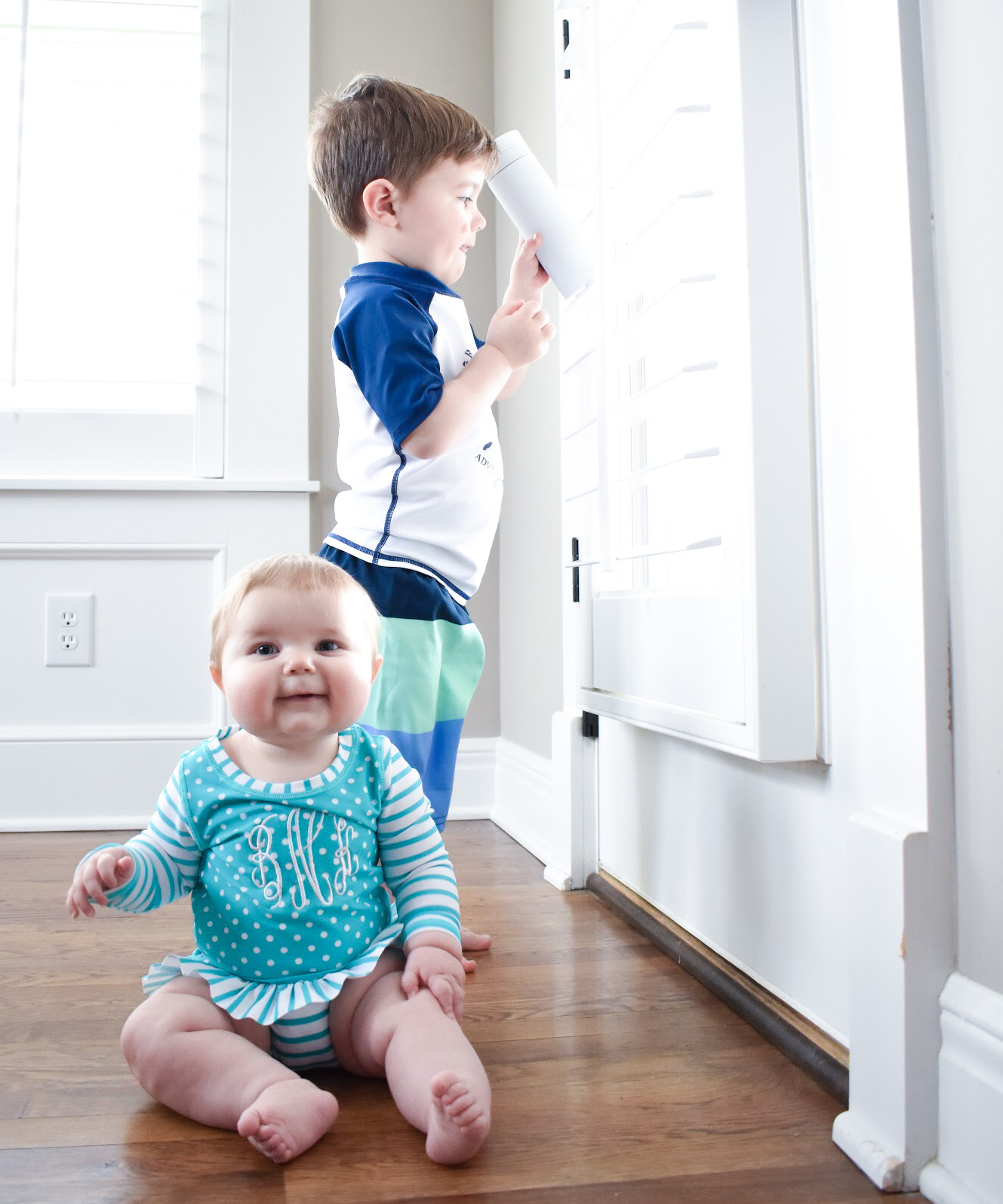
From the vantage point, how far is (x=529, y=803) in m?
1.78

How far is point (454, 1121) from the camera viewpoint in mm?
663

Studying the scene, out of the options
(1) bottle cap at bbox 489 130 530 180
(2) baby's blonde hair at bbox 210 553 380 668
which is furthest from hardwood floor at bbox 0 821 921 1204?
(1) bottle cap at bbox 489 130 530 180

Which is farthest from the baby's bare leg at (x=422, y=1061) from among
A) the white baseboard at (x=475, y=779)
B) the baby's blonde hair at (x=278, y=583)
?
the white baseboard at (x=475, y=779)

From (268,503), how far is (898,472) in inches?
60.1

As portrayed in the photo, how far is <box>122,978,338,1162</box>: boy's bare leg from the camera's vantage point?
2.26 feet

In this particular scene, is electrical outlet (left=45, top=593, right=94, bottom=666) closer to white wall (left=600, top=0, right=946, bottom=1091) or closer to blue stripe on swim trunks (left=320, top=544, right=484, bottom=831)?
blue stripe on swim trunks (left=320, top=544, right=484, bottom=831)

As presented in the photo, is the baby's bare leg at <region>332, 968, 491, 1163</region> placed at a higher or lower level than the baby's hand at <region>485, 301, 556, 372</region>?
lower

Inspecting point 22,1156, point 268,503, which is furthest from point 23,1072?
point 268,503

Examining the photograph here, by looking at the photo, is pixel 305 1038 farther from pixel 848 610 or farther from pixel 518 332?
pixel 518 332

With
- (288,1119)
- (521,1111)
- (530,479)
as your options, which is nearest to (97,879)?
(288,1119)

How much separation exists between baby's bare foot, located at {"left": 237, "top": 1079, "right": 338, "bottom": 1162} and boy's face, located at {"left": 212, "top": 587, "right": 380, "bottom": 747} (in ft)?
0.87

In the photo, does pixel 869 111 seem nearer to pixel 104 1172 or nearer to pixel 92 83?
pixel 104 1172

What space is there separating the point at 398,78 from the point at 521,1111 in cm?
199

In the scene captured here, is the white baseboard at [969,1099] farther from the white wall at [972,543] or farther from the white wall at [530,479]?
the white wall at [530,479]
